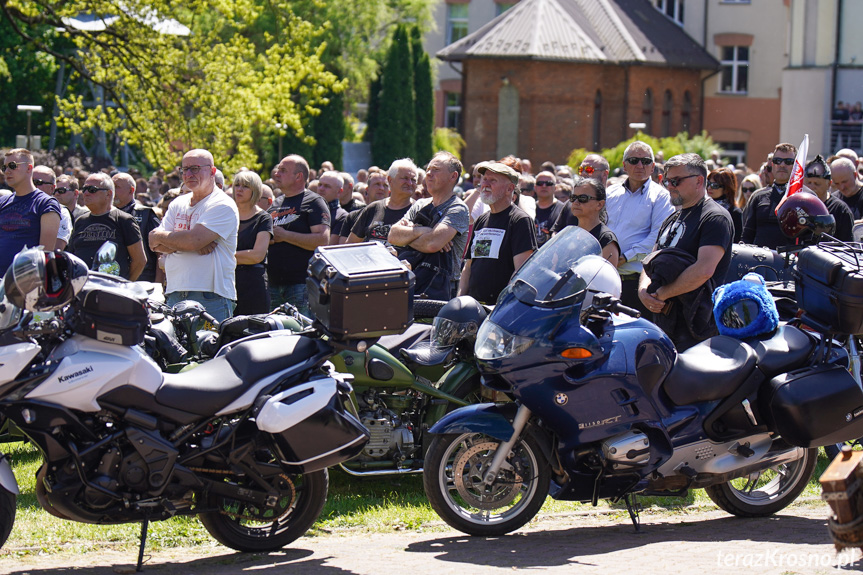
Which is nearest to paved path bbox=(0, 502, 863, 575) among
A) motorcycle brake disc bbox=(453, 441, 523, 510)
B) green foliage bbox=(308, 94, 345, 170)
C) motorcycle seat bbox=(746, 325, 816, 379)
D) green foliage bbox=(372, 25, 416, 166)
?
motorcycle brake disc bbox=(453, 441, 523, 510)

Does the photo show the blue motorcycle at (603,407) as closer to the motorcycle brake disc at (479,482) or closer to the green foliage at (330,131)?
the motorcycle brake disc at (479,482)

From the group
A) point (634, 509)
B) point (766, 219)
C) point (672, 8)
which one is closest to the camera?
point (634, 509)

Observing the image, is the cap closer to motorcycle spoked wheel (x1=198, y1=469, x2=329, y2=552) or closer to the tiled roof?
motorcycle spoked wheel (x1=198, y1=469, x2=329, y2=552)

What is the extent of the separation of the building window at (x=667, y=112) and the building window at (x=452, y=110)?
435 inches

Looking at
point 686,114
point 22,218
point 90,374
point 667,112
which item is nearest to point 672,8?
point 686,114

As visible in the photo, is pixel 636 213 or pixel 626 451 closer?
pixel 626 451

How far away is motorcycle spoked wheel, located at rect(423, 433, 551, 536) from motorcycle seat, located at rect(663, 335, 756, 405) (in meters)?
0.82

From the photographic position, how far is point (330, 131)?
47125mm

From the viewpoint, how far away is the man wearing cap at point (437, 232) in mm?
8023

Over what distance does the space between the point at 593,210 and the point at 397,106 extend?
Result: 137 ft

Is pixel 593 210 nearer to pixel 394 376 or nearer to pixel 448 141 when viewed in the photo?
pixel 394 376

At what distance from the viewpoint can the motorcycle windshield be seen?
601 cm

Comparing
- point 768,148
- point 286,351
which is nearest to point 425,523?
point 286,351

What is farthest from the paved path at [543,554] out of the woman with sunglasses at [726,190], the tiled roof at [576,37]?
the tiled roof at [576,37]
